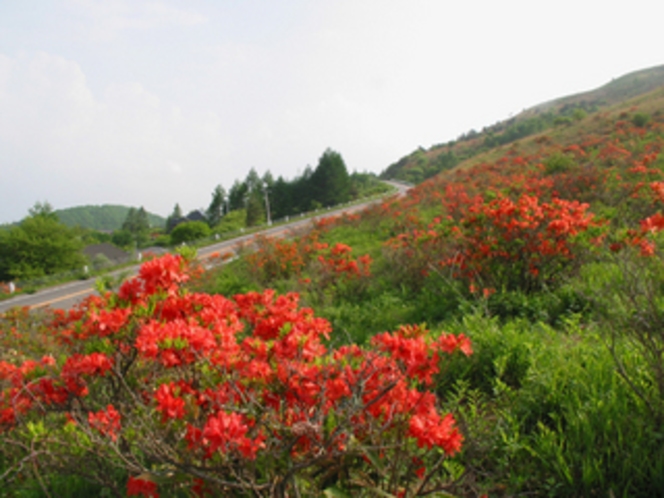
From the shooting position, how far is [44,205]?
109 ft

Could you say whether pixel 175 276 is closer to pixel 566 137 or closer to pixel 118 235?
pixel 566 137

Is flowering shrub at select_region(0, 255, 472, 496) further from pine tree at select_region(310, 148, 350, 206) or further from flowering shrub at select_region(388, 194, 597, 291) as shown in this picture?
pine tree at select_region(310, 148, 350, 206)

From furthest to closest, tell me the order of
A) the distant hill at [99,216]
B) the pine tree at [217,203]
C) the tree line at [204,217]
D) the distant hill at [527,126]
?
the distant hill at [99,216] < the pine tree at [217,203] < the distant hill at [527,126] < the tree line at [204,217]

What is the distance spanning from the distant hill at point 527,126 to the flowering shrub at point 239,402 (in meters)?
33.9

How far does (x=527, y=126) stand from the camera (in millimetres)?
40688

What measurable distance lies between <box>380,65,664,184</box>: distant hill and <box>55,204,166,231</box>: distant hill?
12352cm

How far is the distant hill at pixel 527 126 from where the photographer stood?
40000mm

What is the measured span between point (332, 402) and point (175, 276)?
1.15 metres

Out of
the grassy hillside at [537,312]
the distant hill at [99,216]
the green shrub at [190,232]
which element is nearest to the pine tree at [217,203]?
the green shrub at [190,232]

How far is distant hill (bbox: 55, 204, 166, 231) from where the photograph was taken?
153250 mm

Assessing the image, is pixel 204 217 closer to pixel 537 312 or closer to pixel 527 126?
pixel 527 126

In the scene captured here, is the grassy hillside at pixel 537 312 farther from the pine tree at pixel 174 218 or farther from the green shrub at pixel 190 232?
the pine tree at pixel 174 218

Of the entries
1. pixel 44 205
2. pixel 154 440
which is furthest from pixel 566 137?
pixel 44 205

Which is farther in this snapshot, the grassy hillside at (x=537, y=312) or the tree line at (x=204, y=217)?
the tree line at (x=204, y=217)
